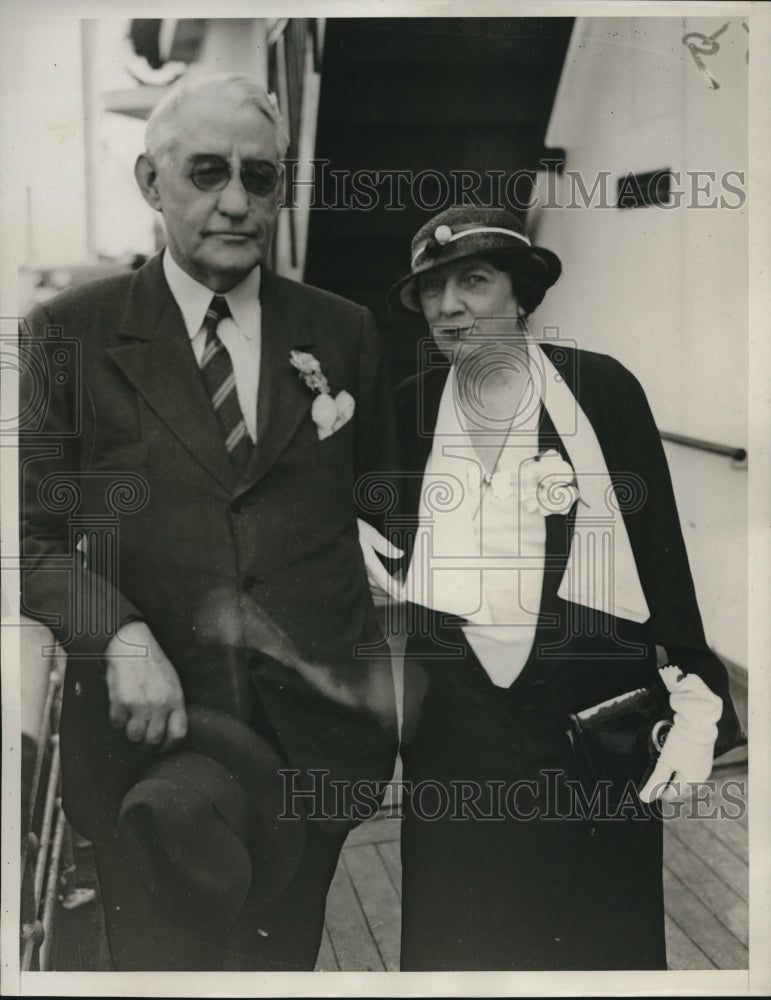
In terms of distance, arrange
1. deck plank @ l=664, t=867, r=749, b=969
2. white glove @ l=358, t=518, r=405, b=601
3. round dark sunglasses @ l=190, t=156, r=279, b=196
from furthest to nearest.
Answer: deck plank @ l=664, t=867, r=749, b=969 < white glove @ l=358, t=518, r=405, b=601 < round dark sunglasses @ l=190, t=156, r=279, b=196

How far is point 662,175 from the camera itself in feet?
7.81

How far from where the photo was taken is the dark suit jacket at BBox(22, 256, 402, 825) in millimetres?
2320

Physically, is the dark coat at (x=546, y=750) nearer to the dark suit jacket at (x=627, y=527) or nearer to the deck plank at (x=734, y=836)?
the dark suit jacket at (x=627, y=527)

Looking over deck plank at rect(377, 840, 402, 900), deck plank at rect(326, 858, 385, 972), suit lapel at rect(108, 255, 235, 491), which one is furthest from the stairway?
deck plank at rect(326, 858, 385, 972)

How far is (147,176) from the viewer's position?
2.31 metres

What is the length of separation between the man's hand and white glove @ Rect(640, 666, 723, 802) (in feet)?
3.79

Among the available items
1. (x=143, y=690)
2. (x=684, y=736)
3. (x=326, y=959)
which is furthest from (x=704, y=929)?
(x=143, y=690)

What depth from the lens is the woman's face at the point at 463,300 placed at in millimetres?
2365

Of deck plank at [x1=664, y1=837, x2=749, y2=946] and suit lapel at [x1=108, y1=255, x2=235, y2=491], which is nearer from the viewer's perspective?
suit lapel at [x1=108, y1=255, x2=235, y2=491]

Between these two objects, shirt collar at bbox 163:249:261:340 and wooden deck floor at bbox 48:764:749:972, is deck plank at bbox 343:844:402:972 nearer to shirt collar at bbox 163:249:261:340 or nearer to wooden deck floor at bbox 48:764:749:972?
wooden deck floor at bbox 48:764:749:972

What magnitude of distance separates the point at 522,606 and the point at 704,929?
3.13 feet

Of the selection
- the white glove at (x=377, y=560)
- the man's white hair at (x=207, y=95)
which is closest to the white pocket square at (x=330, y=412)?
the white glove at (x=377, y=560)

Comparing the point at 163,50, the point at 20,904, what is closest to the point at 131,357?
the point at 163,50

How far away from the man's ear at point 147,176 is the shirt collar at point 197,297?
13cm
